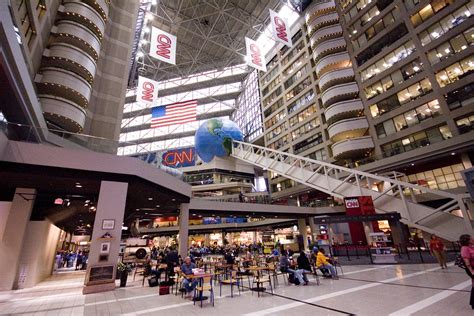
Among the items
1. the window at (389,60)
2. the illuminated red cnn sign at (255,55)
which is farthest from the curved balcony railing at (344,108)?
the illuminated red cnn sign at (255,55)

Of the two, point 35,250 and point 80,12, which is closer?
point 35,250

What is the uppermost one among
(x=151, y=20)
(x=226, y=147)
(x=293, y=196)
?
(x=151, y=20)

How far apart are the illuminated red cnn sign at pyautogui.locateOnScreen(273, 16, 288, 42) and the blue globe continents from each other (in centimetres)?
1890

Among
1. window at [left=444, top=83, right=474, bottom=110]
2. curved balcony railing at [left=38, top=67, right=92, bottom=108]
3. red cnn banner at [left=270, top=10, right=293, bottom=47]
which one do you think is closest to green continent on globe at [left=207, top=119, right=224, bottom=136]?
red cnn banner at [left=270, top=10, right=293, bottom=47]

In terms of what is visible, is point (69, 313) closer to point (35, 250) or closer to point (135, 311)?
point (135, 311)

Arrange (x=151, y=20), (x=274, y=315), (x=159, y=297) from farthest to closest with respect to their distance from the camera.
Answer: (x=151, y=20)
(x=159, y=297)
(x=274, y=315)

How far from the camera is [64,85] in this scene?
20.1 metres

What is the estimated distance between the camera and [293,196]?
136 ft

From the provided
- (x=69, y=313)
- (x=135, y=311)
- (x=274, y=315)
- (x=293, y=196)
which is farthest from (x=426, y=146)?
(x=69, y=313)

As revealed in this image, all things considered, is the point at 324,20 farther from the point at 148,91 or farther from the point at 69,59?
the point at 69,59

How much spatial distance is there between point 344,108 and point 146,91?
25.1 metres

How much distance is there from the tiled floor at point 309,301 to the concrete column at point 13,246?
1.75 metres

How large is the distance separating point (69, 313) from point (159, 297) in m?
2.96

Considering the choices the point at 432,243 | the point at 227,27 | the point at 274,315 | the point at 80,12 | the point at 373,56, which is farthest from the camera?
the point at 227,27
